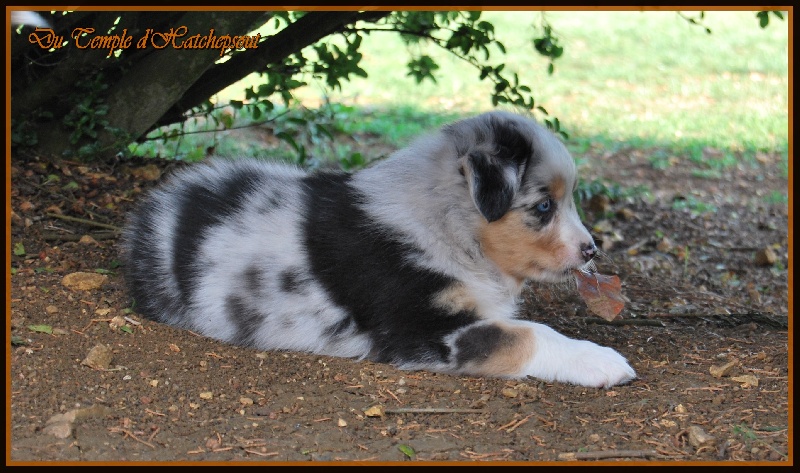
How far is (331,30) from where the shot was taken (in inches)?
270

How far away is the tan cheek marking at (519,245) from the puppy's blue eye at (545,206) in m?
0.09

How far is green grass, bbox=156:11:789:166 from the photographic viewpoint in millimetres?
11414

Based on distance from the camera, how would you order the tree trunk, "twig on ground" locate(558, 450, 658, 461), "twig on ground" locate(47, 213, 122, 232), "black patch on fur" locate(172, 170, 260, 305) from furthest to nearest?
the tree trunk < "twig on ground" locate(47, 213, 122, 232) < "black patch on fur" locate(172, 170, 260, 305) < "twig on ground" locate(558, 450, 658, 461)

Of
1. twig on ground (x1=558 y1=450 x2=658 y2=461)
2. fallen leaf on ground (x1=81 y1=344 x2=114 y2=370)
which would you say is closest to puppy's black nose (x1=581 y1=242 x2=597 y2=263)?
twig on ground (x1=558 y1=450 x2=658 y2=461)

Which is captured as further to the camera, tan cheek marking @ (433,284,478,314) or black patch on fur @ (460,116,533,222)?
tan cheek marking @ (433,284,478,314)

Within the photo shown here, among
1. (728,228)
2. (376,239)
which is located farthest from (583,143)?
(376,239)

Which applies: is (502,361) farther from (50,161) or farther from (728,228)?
(728,228)

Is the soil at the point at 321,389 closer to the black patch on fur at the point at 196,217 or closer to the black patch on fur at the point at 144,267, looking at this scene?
the black patch on fur at the point at 144,267

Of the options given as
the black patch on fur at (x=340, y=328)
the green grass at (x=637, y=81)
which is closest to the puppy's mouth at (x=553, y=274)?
the black patch on fur at (x=340, y=328)

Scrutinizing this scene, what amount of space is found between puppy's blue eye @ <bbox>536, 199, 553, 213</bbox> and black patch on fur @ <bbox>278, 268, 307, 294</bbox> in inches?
49.8

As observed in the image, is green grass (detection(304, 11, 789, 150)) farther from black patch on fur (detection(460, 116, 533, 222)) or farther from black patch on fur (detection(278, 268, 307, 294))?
black patch on fur (detection(278, 268, 307, 294))

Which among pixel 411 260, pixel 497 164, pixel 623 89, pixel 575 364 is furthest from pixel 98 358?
pixel 623 89

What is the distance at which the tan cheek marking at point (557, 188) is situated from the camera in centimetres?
467

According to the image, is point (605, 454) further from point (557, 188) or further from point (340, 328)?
point (340, 328)
